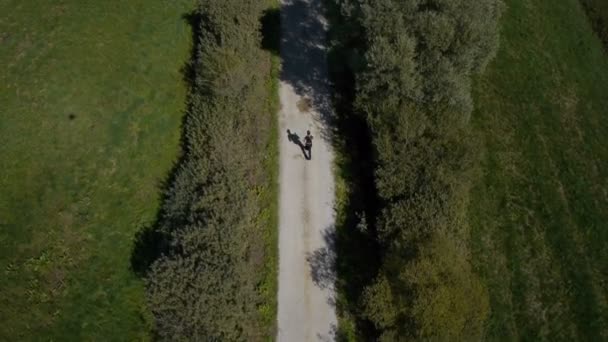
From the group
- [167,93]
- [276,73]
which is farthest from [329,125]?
[167,93]

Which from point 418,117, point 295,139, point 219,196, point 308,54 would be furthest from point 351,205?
point 308,54

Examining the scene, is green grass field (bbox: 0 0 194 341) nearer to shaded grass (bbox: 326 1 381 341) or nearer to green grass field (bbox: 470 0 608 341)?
shaded grass (bbox: 326 1 381 341)

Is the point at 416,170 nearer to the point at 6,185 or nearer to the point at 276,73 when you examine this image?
the point at 276,73

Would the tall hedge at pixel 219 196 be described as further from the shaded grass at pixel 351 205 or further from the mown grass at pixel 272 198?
the shaded grass at pixel 351 205

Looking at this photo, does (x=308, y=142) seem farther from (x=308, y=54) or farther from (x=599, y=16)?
(x=599, y=16)

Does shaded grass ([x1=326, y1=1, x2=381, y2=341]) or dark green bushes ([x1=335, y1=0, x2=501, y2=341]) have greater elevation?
dark green bushes ([x1=335, y1=0, x2=501, y2=341])

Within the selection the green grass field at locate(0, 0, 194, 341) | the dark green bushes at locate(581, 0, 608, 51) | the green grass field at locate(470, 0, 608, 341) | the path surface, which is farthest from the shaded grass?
the dark green bushes at locate(581, 0, 608, 51)
